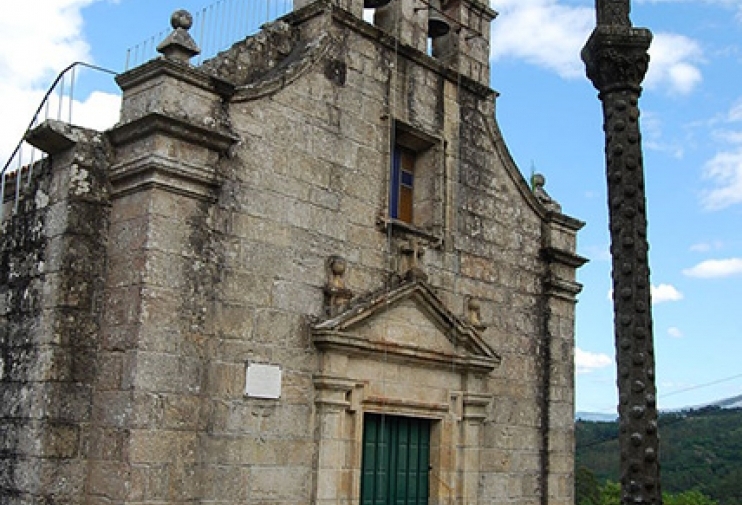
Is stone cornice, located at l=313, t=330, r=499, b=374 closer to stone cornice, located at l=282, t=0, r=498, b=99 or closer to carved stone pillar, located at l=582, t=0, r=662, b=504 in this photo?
stone cornice, located at l=282, t=0, r=498, b=99

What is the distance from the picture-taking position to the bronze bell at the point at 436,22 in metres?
9.71

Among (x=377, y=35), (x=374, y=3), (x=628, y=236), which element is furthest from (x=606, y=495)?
(x=628, y=236)

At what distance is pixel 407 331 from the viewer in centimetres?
833

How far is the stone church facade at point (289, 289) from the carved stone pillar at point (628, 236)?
337cm

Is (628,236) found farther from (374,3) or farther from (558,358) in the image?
(558,358)

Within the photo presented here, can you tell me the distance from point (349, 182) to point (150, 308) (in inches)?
100

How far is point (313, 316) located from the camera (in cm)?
755

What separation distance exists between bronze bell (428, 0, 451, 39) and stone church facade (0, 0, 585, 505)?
3 cm

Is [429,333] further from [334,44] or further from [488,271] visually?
[334,44]

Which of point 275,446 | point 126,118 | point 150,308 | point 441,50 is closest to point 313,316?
point 275,446

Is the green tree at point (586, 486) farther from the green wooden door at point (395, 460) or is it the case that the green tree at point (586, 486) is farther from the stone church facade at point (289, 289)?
the green wooden door at point (395, 460)

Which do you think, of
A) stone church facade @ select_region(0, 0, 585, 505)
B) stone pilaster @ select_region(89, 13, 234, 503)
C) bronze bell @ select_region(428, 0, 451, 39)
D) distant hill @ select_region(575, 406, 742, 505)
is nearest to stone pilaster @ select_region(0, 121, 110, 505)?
stone church facade @ select_region(0, 0, 585, 505)

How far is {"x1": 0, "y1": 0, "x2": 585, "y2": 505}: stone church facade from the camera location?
Result: 252 inches

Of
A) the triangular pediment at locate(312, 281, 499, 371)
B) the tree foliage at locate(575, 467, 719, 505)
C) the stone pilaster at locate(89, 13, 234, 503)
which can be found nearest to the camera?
the stone pilaster at locate(89, 13, 234, 503)
